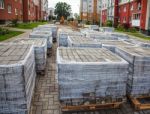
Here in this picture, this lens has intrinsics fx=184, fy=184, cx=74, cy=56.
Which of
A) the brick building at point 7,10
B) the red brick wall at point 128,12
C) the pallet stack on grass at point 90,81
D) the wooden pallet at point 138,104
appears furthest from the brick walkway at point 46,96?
the red brick wall at point 128,12

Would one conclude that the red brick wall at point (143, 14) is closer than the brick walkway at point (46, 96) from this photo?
No

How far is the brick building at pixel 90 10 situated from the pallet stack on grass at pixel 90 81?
223ft

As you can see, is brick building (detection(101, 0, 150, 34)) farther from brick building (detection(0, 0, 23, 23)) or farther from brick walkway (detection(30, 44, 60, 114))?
brick walkway (detection(30, 44, 60, 114))

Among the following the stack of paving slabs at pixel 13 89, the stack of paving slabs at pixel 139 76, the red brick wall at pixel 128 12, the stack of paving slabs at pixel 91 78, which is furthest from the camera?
the red brick wall at pixel 128 12

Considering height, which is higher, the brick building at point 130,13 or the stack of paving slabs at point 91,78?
the brick building at point 130,13

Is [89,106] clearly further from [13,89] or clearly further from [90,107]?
[13,89]

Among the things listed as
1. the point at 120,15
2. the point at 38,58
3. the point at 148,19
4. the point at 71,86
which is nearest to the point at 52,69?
the point at 38,58

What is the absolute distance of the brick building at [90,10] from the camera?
77.1 meters

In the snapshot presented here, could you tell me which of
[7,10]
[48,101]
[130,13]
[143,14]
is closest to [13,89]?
[48,101]

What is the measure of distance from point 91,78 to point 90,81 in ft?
0.24

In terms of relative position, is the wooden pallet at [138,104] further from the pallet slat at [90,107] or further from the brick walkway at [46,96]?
the brick walkway at [46,96]

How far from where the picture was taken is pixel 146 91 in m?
4.80

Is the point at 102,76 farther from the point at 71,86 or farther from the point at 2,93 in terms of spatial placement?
the point at 2,93

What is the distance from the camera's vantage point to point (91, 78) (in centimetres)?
423
